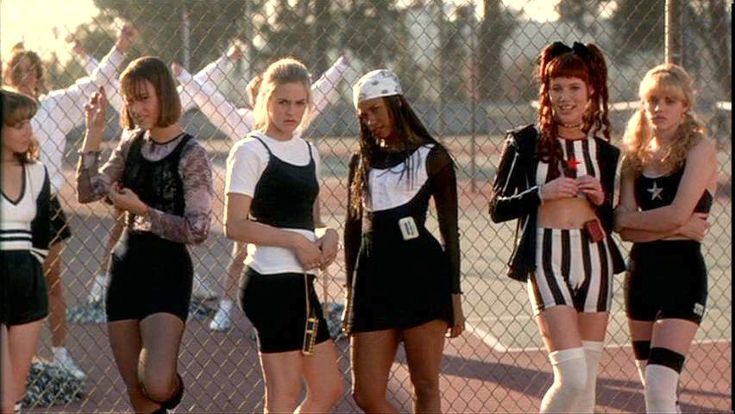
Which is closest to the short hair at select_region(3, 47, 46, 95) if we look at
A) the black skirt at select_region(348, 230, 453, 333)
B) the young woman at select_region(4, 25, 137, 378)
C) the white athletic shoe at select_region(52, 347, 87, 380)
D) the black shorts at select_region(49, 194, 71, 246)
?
the young woman at select_region(4, 25, 137, 378)

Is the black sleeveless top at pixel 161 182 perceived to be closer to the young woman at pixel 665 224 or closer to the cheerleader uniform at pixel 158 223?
the cheerleader uniform at pixel 158 223

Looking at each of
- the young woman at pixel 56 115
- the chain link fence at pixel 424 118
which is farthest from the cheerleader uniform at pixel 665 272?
the young woman at pixel 56 115

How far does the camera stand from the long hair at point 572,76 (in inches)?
226

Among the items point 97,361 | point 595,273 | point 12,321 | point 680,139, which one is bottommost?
point 97,361

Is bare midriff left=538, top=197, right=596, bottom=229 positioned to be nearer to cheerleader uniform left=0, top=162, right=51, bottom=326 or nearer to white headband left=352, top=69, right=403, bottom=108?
white headband left=352, top=69, right=403, bottom=108

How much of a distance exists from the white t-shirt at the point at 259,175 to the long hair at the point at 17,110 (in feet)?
2.74

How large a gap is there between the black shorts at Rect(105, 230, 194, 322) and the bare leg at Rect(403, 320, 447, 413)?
958mm

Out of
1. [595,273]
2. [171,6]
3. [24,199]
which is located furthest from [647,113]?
[171,6]

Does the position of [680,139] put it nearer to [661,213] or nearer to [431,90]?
[661,213]

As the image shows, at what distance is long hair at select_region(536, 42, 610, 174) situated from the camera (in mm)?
5730

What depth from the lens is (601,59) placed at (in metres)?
5.81

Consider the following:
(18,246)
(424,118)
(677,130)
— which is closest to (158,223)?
(18,246)

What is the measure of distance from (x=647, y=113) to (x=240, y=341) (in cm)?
389

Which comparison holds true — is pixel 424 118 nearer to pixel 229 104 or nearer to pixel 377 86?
pixel 229 104
